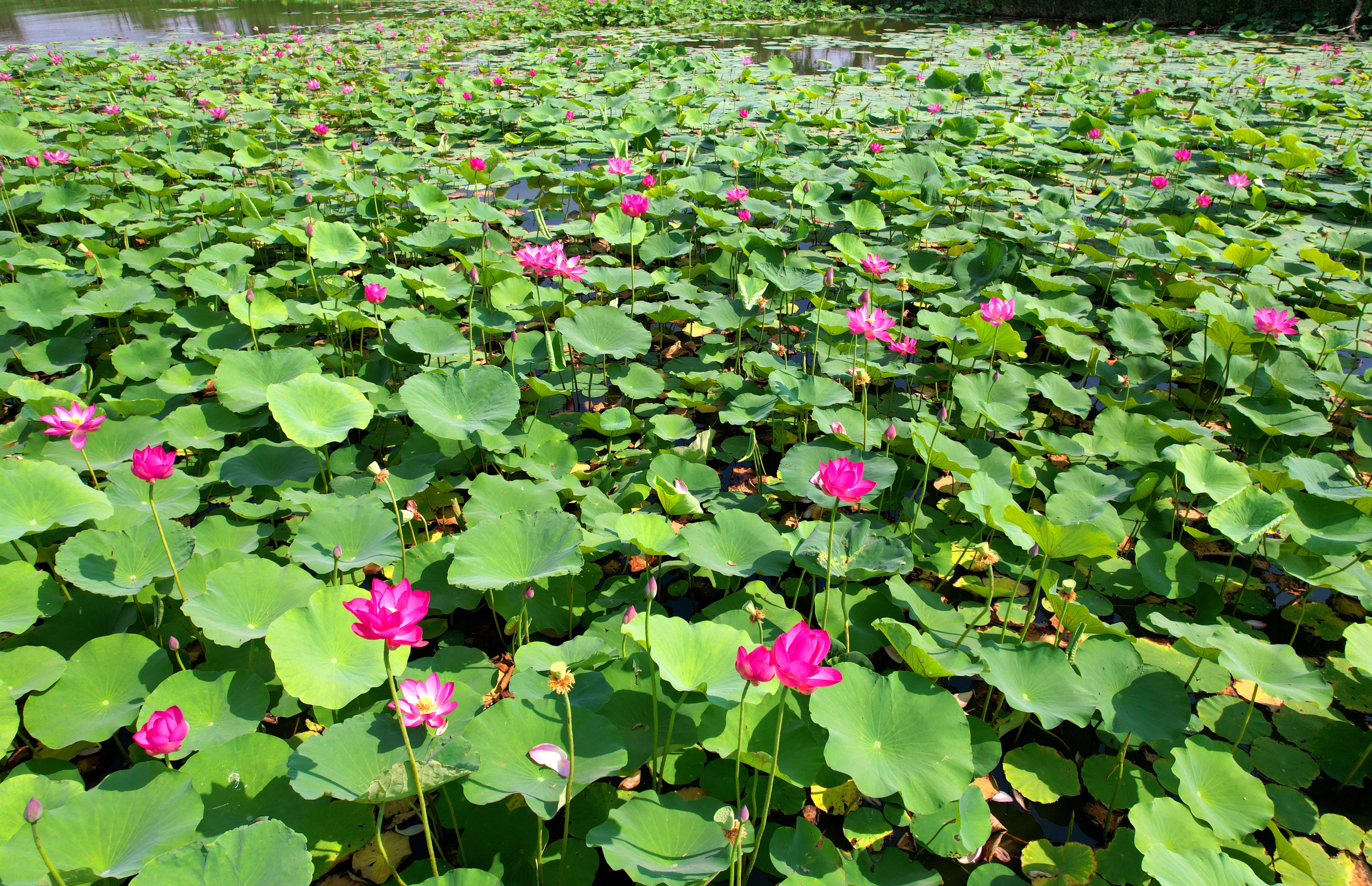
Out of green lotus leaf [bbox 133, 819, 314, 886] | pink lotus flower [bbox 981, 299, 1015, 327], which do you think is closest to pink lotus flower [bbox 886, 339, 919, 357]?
pink lotus flower [bbox 981, 299, 1015, 327]

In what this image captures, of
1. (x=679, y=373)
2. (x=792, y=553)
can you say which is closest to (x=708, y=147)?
(x=679, y=373)

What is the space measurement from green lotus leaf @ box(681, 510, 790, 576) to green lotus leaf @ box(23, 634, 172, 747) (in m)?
1.26

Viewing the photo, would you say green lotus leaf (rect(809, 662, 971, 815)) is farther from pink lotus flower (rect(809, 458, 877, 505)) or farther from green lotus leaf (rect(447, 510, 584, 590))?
green lotus leaf (rect(447, 510, 584, 590))

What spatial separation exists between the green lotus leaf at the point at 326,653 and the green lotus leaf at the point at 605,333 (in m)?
1.43

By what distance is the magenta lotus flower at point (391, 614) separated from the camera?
1.13m

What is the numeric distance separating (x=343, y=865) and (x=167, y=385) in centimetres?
196

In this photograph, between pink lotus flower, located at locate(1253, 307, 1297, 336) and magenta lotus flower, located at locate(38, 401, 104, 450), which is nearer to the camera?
magenta lotus flower, located at locate(38, 401, 104, 450)

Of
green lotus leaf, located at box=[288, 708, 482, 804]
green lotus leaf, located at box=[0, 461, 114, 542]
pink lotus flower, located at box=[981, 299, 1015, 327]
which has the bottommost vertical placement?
green lotus leaf, located at box=[288, 708, 482, 804]

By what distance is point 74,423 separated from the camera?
194cm

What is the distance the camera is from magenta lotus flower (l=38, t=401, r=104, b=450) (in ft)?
6.22

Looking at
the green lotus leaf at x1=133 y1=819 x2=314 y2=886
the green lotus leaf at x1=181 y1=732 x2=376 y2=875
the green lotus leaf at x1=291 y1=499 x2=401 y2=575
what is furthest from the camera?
the green lotus leaf at x1=291 y1=499 x2=401 y2=575

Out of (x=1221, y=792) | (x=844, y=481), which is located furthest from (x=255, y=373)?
(x=1221, y=792)

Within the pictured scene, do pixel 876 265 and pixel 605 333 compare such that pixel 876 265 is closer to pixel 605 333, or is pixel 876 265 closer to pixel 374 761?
pixel 605 333

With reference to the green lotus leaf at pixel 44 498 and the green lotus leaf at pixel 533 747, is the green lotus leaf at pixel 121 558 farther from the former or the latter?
the green lotus leaf at pixel 533 747
